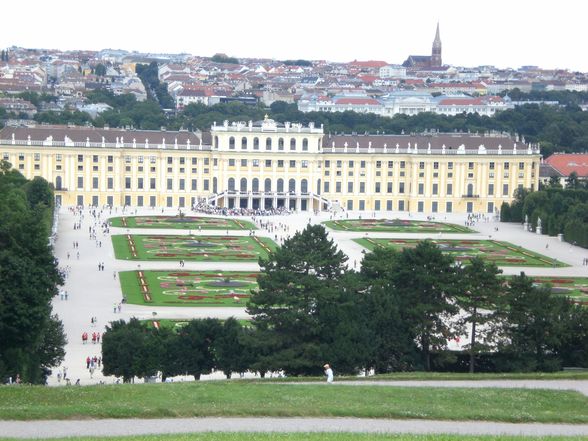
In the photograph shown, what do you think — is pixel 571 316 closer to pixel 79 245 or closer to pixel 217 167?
pixel 79 245

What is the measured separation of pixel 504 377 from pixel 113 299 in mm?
23009

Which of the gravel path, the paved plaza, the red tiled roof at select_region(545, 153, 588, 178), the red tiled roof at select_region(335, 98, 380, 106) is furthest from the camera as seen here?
the red tiled roof at select_region(335, 98, 380, 106)

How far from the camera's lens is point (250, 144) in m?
93.7

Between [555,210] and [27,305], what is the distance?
5285 cm

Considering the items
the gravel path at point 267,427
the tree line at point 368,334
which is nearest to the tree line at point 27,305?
the tree line at point 368,334

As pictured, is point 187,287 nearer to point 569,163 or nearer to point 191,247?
point 191,247

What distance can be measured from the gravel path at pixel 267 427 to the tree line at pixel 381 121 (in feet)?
285

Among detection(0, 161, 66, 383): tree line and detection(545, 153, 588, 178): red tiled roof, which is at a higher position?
detection(545, 153, 588, 178): red tiled roof

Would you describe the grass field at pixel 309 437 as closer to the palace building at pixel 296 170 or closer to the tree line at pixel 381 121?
the palace building at pixel 296 170

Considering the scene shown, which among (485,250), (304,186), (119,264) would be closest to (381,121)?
(304,186)

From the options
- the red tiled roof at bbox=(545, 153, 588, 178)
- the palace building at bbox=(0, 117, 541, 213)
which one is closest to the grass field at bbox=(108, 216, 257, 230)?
the palace building at bbox=(0, 117, 541, 213)

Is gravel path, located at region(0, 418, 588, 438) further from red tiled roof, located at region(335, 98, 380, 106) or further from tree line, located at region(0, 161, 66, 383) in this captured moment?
red tiled roof, located at region(335, 98, 380, 106)

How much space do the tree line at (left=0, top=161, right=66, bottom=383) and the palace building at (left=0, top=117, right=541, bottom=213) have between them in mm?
52951

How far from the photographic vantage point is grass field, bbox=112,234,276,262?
6338 centimetres
